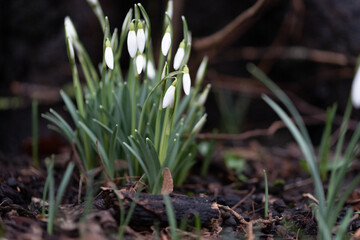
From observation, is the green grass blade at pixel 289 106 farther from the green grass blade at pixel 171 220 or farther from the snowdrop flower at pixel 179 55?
the green grass blade at pixel 171 220

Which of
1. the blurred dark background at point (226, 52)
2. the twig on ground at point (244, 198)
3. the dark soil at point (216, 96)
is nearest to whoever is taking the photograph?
the dark soil at point (216, 96)

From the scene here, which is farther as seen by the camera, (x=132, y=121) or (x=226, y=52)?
(x=226, y=52)

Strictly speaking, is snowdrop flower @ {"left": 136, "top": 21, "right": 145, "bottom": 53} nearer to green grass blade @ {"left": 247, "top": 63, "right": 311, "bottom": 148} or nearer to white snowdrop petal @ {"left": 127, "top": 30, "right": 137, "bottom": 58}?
white snowdrop petal @ {"left": 127, "top": 30, "right": 137, "bottom": 58}

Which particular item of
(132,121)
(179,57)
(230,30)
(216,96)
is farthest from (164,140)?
(216,96)

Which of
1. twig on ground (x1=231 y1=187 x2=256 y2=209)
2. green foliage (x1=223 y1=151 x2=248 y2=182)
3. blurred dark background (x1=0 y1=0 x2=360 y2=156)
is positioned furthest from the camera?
blurred dark background (x1=0 y1=0 x2=360 y2=156)

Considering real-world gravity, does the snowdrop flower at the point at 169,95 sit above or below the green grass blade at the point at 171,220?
above

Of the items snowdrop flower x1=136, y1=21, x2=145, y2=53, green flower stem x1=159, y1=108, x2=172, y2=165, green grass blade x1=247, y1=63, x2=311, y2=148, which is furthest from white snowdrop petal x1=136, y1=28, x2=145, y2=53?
green grass blade x1=247, y1=63, x2=311, y2=148

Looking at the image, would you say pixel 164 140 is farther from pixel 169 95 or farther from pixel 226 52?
pixel 226 52

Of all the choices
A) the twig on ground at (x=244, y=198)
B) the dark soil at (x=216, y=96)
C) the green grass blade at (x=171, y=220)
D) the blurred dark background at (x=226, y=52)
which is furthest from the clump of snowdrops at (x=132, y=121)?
the blurred dark background at (x=226, y=52)
